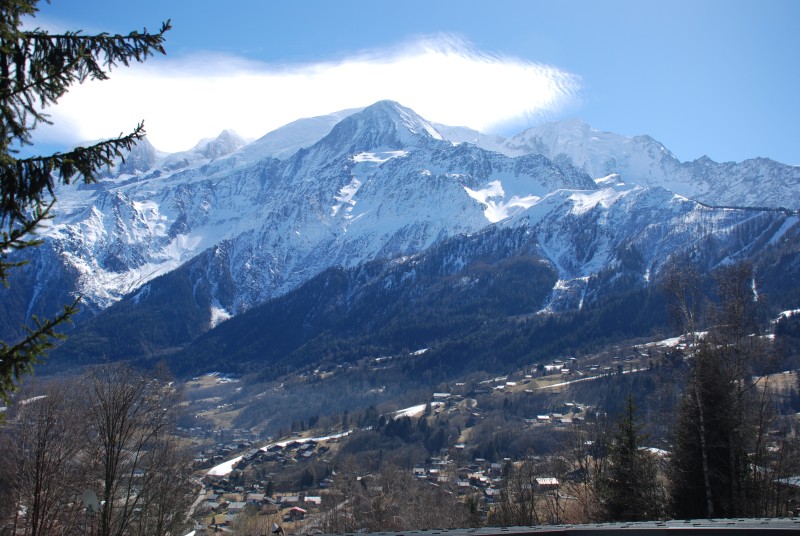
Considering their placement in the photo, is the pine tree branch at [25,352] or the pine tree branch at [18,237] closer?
the pine tree branch at [18,237]

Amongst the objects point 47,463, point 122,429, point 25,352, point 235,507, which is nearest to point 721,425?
point 122,429

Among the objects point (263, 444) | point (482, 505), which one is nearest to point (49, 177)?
point (482, 505)

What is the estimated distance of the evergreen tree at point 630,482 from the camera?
3438cm

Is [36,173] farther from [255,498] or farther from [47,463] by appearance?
[255,498]

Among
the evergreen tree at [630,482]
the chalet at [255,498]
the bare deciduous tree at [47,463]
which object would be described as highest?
the bare deciduous tree at [47,463]

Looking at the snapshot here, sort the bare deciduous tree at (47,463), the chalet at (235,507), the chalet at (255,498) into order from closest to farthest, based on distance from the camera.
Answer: the bare deciduous tree at (47,463) < the chalet at (235,507) < the chalet at (255,498)

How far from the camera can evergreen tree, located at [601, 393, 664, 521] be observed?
113ft

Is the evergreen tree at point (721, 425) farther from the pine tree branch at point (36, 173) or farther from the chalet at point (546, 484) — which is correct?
the chalet at point (546, 484)

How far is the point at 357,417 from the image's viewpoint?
576ft

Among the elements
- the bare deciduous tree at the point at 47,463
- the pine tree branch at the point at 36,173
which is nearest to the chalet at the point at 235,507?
the bare deciduous tree at the point at 47,463

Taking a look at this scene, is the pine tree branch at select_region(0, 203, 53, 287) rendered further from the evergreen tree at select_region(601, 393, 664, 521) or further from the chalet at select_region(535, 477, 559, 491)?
the chalet at select_region(535, 477, 559, 491)

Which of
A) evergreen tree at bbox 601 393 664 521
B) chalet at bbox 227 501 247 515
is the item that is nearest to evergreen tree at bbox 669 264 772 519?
evergreen tree at bbox 601 393 664 521

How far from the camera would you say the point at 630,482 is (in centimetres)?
3491

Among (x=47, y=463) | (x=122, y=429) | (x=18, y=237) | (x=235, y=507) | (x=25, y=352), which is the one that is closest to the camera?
(x=18, y=237)
